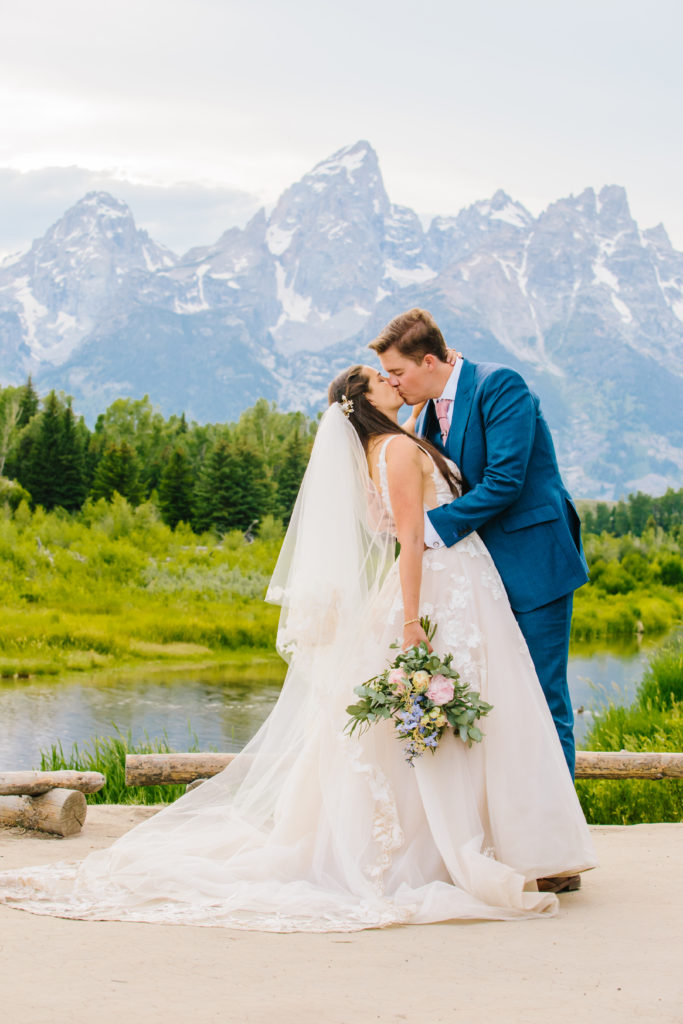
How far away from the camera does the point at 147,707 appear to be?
18672 mm

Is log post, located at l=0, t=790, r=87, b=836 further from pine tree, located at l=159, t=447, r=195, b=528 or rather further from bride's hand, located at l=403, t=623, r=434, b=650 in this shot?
pine tree, located at l=159, t=447, r=195, b=528

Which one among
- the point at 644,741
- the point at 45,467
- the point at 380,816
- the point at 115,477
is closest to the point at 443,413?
the point at 380,816

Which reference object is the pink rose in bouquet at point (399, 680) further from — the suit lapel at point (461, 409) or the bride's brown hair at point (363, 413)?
the suit lapel at point (461, 409)

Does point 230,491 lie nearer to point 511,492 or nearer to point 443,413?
point 443,413

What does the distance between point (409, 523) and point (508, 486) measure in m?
0.39

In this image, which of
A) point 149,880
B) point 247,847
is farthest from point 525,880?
point 149,880

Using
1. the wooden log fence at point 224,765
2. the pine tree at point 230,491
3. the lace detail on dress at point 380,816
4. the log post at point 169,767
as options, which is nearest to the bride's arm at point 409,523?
the lace detail on dress at point 380,816

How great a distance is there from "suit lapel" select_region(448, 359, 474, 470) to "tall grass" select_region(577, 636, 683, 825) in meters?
3.73

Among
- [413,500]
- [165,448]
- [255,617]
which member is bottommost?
[255,617]

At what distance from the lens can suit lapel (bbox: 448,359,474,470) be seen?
385cm

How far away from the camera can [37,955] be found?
9.16 feet

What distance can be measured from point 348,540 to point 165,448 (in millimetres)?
26563

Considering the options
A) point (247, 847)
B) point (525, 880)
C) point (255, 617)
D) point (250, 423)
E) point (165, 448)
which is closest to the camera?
point (525, 880)

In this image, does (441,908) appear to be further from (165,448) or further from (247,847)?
(165,448)
